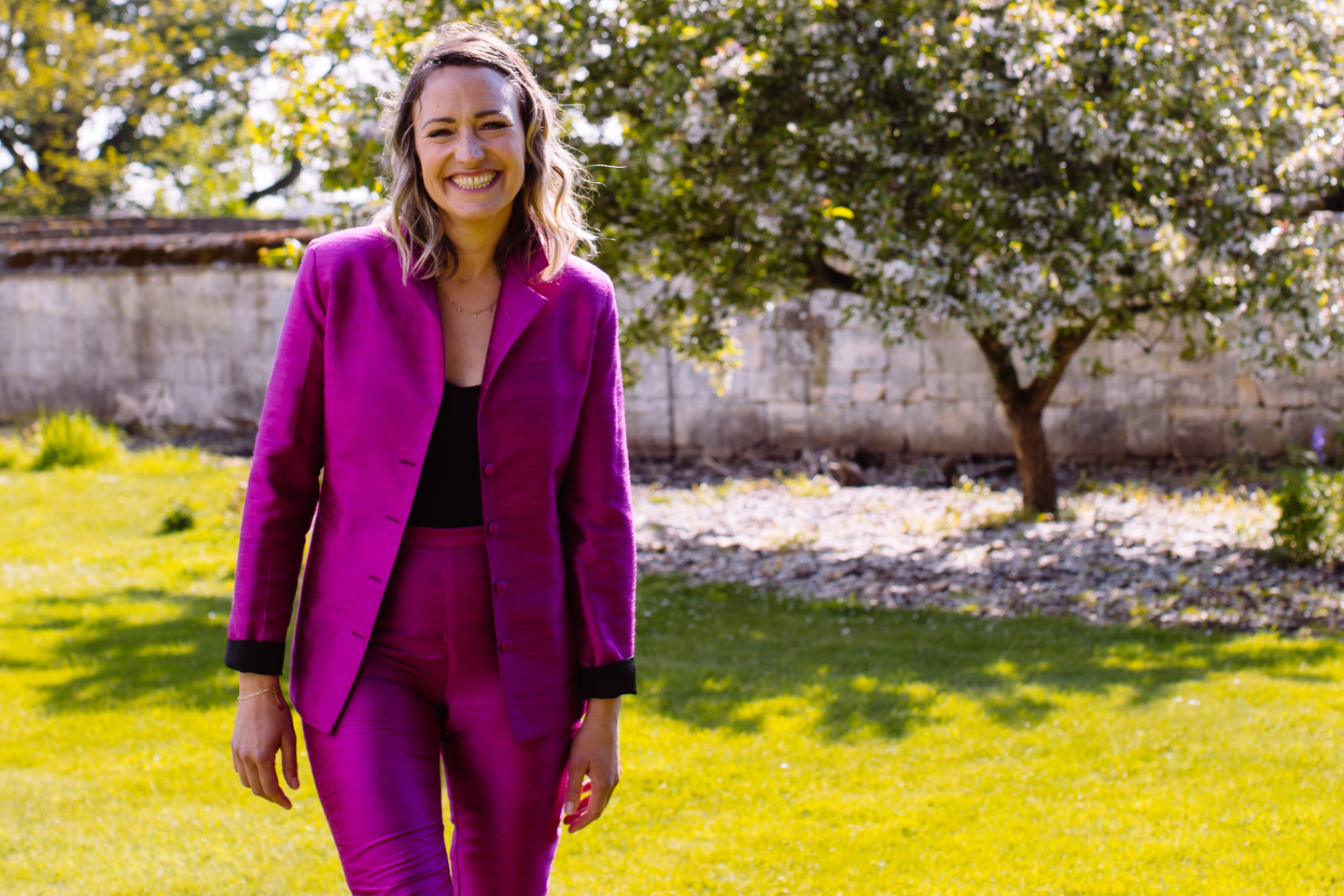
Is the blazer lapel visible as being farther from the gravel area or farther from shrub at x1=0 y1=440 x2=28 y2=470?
shrub at x1=0 y1=440 x2=28 y2=470

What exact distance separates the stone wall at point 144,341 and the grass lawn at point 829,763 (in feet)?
25.2

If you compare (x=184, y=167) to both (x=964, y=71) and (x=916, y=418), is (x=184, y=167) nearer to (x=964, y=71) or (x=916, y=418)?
(x=916, y=418)

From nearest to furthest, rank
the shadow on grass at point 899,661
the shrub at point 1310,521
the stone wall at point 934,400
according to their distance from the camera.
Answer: the shadow on grass at point 899,661, the shrub at point 1310,521, the stone wall at point 934,400

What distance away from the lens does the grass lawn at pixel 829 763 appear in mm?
3572

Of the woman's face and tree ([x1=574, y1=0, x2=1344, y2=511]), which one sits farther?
tree ([x1=574, y1=0, x2=1344, y2=511])

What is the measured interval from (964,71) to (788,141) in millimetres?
1006

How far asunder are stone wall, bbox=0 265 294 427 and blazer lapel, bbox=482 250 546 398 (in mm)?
12145

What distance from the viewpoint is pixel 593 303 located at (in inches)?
88.1

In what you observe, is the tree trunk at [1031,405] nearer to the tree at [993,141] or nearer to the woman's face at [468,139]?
the tree at [993,141]

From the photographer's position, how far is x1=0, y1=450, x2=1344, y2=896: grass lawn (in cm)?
357

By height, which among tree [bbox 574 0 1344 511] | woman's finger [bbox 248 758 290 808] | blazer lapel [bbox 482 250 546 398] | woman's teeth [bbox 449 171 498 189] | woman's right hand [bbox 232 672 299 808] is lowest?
woman's finger [bbox 248 758 290 808]

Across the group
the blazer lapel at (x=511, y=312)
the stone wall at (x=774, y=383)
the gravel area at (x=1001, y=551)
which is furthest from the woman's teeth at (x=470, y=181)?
the stone wall at (x=774, y=383)

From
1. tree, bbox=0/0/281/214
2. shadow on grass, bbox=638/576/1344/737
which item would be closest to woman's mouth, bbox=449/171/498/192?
shadow on grass, bbox=638/576/1344/737

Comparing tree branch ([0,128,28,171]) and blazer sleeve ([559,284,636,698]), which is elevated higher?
tree branch ([0,128,28,171])
